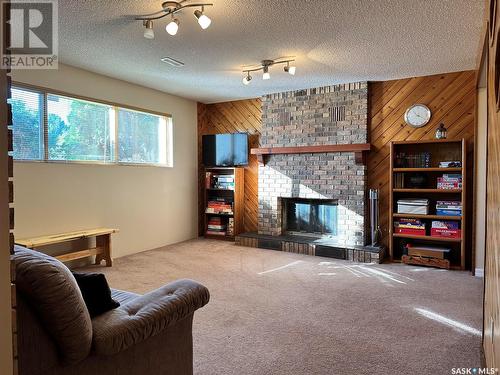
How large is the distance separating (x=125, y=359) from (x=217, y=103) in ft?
17.8

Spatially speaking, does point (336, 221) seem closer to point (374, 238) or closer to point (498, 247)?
point (374, 238)

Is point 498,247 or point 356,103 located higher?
point 356,103

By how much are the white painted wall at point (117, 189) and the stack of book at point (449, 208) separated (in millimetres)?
3920

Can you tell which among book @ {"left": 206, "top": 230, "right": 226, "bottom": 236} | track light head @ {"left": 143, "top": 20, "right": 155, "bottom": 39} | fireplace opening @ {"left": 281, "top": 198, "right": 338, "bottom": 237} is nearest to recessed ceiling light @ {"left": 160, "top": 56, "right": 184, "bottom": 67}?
track light head @ {"left": 143, "top": 20, "right": 155, "bottom": 39}

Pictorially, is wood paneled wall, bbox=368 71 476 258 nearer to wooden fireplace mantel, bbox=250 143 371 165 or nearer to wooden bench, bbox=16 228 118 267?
wooden fireplace mantel, bbox=250 143 371 165

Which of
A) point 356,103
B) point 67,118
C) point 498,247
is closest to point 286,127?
point 356,103

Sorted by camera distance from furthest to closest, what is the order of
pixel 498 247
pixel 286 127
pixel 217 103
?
pixel 217 103 < pixel 286 127 < pixel 498 247

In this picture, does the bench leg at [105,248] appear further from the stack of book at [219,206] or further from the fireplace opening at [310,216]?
the fireplace opening at [310,216]

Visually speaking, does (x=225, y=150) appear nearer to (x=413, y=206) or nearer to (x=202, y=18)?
(x=413, y=206)

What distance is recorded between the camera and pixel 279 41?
3441mm

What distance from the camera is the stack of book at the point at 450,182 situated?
430 centimetres

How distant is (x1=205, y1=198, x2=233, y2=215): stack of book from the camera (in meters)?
6.03

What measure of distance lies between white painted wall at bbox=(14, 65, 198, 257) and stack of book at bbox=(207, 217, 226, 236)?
0.33 metres

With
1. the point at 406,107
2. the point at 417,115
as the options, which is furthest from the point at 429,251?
the point at 406,107
